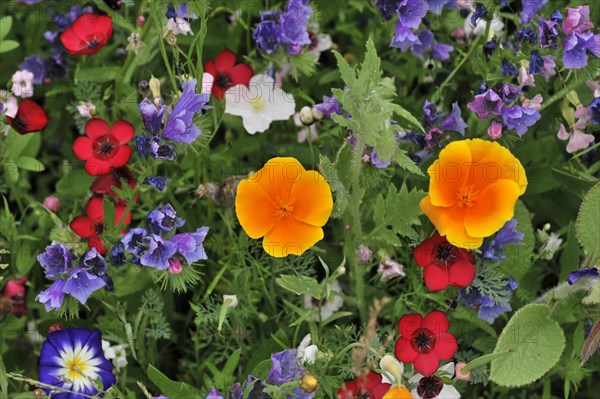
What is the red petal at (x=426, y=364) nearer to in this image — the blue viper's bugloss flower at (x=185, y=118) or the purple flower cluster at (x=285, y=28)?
the blue viper's bugloss flower at (x=185, y=118)

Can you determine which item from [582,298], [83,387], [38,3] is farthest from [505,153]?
[38,3]

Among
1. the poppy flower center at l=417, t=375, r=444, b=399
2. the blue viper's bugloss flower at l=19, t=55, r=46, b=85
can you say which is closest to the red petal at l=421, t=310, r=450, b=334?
the poppy flower center at l=417, t=375, r=444, b=399

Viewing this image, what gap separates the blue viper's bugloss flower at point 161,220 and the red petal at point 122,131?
358mm

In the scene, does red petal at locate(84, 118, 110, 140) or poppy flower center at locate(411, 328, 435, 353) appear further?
red petal at locate(84, 118, 110, 140)

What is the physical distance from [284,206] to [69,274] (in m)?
0.50

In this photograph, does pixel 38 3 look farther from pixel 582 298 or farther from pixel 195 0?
pixel 582 298

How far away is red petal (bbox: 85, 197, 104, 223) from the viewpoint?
6.82 feet

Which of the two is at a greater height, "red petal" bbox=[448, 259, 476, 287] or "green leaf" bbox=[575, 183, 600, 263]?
"green leaf" bbox=[575, 183, 600, 263]

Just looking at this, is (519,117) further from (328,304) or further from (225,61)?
(225,61)

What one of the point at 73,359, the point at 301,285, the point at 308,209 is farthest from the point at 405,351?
the point at 73,359

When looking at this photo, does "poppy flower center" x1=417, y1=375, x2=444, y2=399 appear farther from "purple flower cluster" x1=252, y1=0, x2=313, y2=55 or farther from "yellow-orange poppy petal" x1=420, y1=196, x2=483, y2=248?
"purple flower cluster" x1=252, y1=0, x2=313, y2=55

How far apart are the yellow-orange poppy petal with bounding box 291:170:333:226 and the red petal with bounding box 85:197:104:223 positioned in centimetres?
55

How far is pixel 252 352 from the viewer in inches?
86.0

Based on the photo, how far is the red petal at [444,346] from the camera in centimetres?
182
